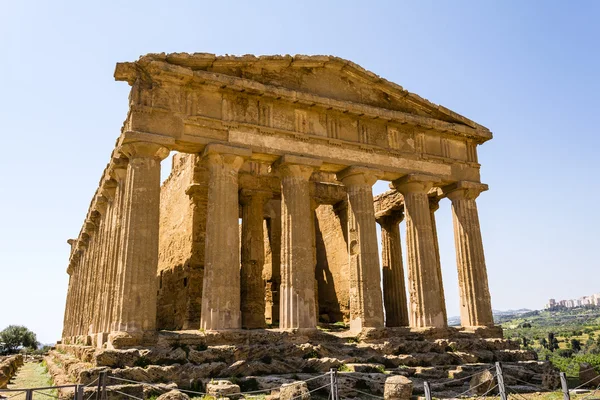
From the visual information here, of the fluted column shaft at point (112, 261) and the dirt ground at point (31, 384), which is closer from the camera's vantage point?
the dirt ground at point (31, 384)

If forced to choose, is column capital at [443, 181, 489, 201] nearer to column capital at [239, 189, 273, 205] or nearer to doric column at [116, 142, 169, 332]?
column capital at [239, 189, 273, 205]

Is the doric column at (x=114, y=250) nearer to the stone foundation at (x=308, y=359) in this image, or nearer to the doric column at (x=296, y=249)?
the stone foundation at (x=308, y=359)

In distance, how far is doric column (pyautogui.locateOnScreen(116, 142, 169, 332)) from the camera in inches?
474

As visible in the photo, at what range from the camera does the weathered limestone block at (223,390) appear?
9.69m

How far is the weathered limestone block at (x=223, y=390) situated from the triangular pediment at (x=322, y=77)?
851 cm

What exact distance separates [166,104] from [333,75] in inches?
230

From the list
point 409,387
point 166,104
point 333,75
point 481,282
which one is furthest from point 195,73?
point 481,282

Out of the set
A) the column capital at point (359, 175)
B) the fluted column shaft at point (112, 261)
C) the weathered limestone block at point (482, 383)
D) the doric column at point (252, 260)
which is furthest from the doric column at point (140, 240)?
the weathered limestone block at point (482, 383)

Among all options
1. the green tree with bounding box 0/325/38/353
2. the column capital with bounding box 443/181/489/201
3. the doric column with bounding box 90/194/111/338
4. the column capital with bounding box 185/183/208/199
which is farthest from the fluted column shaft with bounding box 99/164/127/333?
the green tree with bounding box 0/325/38/353

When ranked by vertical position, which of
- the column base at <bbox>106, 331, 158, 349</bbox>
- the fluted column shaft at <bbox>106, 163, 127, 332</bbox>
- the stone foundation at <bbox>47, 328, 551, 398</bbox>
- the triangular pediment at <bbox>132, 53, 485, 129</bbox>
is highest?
the triangular pediment at <bbox>132, 53, 485, 129</bbox>

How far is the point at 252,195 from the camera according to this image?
18.8 meters

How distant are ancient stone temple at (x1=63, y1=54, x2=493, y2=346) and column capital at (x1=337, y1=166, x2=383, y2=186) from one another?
5 cm

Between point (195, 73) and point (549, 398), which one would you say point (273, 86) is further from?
point (549, 398)

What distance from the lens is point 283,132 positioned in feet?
49.8
